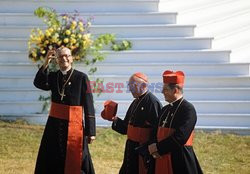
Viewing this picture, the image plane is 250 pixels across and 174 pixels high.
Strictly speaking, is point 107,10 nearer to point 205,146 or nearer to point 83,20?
point 83,20

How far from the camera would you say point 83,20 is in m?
11.3

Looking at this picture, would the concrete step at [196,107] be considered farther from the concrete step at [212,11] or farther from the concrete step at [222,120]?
the concrete step at [212,11]

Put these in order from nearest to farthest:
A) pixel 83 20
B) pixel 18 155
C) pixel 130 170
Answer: pixel 130 170, pixel 18 155, pixel 83 20

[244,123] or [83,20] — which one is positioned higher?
[83,20]

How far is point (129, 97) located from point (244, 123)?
7.17 ft

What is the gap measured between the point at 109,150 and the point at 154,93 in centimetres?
202

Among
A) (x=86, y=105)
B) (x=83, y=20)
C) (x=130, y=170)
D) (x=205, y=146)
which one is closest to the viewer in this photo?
(x=130, y=170)

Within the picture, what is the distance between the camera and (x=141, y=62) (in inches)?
434

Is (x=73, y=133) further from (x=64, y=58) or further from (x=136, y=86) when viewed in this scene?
(x=136, y=86)

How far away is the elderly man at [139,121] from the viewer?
586 centimetres

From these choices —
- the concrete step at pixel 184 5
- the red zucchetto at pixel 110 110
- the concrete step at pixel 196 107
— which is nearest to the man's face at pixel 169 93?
the red zucchetto at pixel 110 110

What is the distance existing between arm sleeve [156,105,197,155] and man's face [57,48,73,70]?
5.65 ft

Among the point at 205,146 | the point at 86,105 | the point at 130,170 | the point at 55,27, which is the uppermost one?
the point at 55,27

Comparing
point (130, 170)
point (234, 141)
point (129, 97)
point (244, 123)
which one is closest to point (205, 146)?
point (234, 141)
